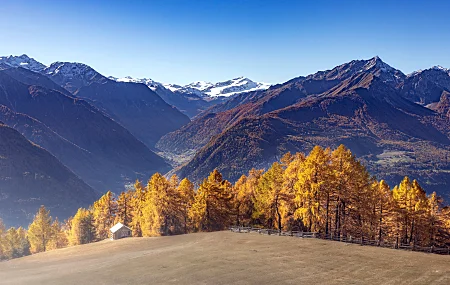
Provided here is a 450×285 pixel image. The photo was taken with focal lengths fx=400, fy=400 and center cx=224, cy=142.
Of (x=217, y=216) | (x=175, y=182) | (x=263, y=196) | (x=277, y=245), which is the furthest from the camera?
(x=175, y=182)

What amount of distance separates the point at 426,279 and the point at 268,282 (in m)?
14.3

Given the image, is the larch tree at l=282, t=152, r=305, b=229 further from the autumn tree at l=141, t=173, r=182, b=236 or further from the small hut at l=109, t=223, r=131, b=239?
the small hut at l=109, t=223, r=131, b=239

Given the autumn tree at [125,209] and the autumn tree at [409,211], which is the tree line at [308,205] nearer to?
the autumn tree at [409,211]

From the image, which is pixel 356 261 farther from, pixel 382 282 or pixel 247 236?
pixel 247 236

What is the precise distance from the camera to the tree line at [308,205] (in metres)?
61.1

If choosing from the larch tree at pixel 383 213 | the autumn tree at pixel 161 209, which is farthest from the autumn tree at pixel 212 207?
the larch tree at pixel 383 213

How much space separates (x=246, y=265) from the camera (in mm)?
44875

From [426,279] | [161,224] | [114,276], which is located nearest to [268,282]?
[426,279]

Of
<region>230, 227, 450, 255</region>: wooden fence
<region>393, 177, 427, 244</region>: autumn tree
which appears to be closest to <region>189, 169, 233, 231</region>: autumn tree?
<region>230, 227, 450, 255</region>: wooden fence

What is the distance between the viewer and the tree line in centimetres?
6112

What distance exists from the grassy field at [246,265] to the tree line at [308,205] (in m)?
7.96

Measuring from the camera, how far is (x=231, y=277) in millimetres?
40719

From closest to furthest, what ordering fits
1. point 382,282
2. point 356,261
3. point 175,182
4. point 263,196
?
point 382,282 → point 356,261 → point 263,196 → point 175,182

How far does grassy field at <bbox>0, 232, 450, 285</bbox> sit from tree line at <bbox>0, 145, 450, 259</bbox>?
7.96 m
